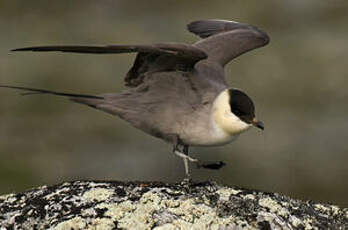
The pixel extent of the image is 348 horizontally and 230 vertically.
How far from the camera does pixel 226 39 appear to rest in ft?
26.9

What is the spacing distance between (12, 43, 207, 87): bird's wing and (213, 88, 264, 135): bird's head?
40cm

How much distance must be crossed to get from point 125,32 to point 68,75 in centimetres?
150

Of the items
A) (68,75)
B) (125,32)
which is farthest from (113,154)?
(125,32)

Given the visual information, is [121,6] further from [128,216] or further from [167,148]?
[128,216]

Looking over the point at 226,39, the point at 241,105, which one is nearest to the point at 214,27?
the point at 226,39

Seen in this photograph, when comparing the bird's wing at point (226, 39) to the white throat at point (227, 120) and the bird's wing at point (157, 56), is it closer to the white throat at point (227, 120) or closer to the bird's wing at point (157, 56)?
the bird's wing at point (157, 56)

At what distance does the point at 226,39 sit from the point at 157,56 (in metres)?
1.72

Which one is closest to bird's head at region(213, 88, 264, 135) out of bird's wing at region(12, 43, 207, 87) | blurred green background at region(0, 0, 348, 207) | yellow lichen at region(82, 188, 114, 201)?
bird's wing at region(12, 43, 207, 87)

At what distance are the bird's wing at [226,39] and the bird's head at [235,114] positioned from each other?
1224 millimetres

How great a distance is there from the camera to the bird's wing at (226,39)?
792cm

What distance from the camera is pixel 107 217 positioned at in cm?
503

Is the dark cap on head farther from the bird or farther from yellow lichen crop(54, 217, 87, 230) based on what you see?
yellow lichen crop(54, 217, 87, 230)

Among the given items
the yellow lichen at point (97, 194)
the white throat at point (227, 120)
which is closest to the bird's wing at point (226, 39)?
the white throat at point (227, 120)

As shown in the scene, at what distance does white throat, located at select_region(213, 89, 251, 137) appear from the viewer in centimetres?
648
